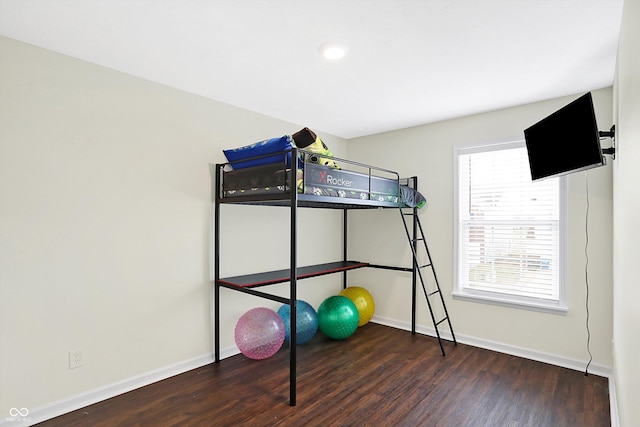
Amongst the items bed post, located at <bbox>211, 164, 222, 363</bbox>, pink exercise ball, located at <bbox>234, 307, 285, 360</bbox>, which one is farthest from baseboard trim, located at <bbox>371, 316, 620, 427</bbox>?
bed post, located at <bbox>211, 164, 222, 363</bbox>

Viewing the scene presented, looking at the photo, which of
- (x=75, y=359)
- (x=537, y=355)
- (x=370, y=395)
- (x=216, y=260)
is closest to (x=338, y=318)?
(x=370, y=395)

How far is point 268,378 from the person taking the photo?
2869 millimetres

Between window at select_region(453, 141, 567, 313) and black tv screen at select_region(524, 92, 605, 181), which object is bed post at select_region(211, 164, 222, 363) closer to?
window at select_region(453, 141, 567, 313)

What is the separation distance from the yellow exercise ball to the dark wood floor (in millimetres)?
666

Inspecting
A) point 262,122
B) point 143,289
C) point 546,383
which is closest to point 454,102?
point 262,122

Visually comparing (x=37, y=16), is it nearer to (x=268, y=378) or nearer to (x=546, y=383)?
(x=268, y=378)

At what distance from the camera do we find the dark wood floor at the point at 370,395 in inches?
90.0

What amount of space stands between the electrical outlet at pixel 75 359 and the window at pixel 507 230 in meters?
3.42

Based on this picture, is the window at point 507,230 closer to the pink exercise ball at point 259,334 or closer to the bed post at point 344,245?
the bed post at point 344,245

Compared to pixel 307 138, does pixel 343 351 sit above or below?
below

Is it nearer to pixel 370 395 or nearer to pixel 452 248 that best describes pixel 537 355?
pixel 452 248

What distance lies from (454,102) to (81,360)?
3.69m

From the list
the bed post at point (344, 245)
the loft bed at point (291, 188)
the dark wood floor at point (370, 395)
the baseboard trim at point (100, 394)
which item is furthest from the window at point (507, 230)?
the baseboard trim at point (100, 394)

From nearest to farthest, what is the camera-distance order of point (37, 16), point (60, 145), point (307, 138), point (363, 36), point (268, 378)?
point (37, 16)
point (363, 36)
point (60, 145)
point (307, 138)
point (268, 378)
